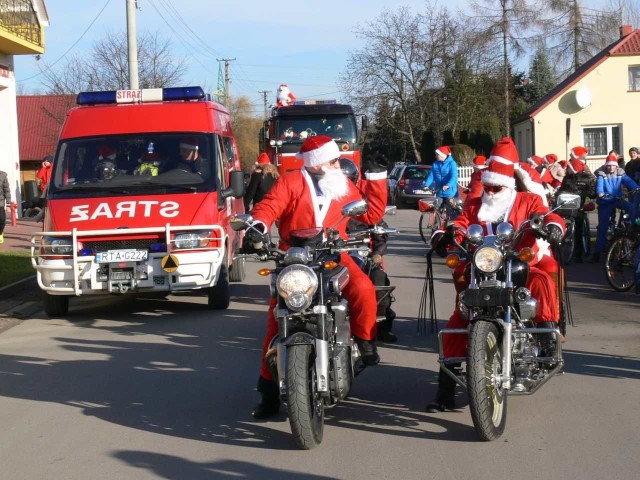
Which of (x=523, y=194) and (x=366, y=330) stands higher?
(x=523, y=194)

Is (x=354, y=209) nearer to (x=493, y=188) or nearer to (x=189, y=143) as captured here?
(x=493, y=188)

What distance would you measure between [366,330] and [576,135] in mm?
45409

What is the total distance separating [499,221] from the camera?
7.13 metres

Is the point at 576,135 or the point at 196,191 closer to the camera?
the point at 196,191

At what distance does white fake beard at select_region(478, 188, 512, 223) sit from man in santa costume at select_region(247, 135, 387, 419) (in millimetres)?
897

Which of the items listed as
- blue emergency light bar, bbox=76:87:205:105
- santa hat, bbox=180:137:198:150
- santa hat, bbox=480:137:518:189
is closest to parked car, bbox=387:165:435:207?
blue emergency light bar, bbox=76:87:205:105

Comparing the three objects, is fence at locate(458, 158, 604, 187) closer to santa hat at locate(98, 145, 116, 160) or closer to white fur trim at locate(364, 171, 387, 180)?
santa hat at locate(98, 145, 116, 160)

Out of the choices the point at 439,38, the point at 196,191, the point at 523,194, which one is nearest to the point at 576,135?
the point at 439,38

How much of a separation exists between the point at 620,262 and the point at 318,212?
291 inches

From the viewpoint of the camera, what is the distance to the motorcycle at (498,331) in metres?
5.95

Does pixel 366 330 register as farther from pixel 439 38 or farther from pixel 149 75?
pixel 439 38

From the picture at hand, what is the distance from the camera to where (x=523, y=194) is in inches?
284

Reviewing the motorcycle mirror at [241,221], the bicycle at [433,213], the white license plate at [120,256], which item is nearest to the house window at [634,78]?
the bicycle at [433,213]

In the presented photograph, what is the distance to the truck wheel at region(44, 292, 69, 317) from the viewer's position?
40.5 feet
